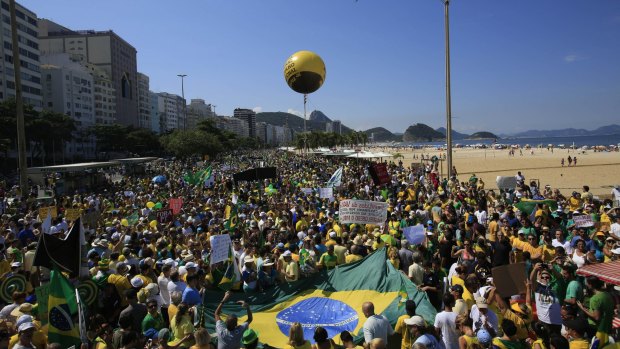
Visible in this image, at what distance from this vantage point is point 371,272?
691 centimetres

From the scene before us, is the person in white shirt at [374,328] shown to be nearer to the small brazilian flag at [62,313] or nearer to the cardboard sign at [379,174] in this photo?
the small brazilian flag at [62,313]

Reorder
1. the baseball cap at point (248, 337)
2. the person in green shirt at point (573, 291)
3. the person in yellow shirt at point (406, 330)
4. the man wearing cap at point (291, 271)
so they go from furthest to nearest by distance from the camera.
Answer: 1. the man wearing cap at point (291, 271)
2. the person in green shirt at point (573, 291)
3. the person in yellow shirt at point (406, 330)
4. the baseball cap at point (248, 337)

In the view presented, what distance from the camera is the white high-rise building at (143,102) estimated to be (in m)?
141

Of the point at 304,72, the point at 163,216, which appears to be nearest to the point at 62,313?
the point at 163,216

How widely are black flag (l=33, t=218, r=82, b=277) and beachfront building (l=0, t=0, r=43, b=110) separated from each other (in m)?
72.9

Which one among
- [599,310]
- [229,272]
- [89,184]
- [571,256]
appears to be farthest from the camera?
[89,184]

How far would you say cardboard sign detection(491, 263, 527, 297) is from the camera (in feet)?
19.5

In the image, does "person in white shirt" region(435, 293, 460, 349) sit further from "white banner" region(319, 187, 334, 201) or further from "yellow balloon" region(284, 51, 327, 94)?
"yellow balloon" region(284, 51, 327, 94)

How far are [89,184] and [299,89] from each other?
60.4ft

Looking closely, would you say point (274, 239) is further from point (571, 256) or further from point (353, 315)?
point (571, 256)

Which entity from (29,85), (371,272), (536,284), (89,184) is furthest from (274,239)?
(29,85)

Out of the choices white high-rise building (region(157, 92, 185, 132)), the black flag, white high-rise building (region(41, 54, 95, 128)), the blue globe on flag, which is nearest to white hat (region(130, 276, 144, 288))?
the black flag

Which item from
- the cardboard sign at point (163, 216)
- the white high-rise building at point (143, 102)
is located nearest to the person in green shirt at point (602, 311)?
the cardboard sign at point (163, 216)

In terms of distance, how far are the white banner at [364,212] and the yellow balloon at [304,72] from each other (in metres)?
10.3
